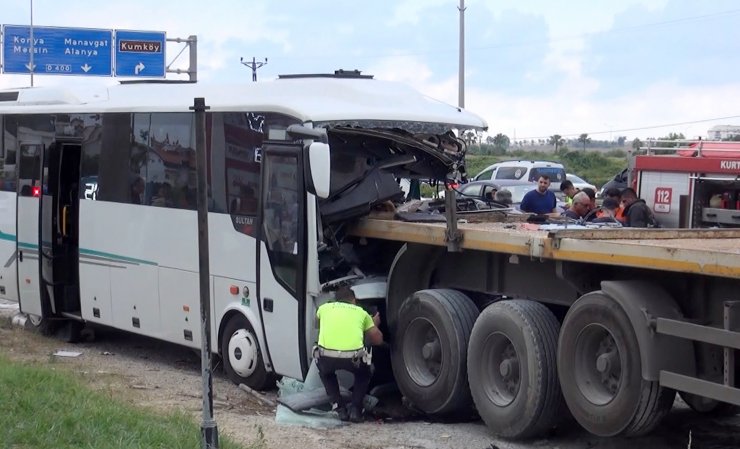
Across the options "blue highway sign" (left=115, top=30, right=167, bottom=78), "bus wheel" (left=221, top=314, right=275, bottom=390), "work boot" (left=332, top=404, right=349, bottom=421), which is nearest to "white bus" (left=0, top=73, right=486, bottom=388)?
"bus wheel" (left=221, top=314, right=275, bottom=390)

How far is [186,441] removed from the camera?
793 cm

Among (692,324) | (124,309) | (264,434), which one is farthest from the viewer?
(124,309)

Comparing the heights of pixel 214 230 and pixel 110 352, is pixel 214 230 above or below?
above

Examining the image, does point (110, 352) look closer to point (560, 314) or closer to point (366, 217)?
point (366, 217)

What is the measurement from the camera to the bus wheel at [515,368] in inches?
361

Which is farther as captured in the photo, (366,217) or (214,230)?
(214,230)

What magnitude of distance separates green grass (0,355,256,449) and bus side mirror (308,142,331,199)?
7.17ft

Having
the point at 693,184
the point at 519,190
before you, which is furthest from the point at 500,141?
the point at 693,184

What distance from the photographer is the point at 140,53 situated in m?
33.6

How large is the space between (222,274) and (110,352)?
10.7 ft

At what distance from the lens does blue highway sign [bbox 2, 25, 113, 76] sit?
32.9 meters

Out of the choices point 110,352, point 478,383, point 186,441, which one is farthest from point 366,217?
point 110,352

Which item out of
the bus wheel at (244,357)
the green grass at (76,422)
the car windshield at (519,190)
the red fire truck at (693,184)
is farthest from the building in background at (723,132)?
the green grass at (76,422)

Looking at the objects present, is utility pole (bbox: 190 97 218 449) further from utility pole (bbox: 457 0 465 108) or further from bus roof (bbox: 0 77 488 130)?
utility pole (bbox: 457 0 465 108)
